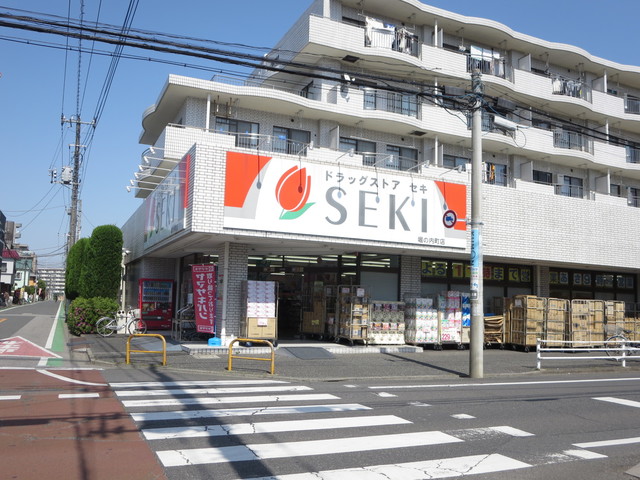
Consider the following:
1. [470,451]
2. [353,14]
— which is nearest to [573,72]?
[353,14]

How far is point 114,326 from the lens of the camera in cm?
2186

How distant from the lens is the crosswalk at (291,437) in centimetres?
589

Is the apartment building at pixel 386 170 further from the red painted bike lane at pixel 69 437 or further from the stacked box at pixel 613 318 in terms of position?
the red painted bike lane at pixel 69 437

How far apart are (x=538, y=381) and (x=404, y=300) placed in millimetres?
6630

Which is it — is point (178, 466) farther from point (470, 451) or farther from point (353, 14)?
point (353, 14)

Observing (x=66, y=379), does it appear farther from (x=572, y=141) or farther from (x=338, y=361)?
(x=572, y=141)

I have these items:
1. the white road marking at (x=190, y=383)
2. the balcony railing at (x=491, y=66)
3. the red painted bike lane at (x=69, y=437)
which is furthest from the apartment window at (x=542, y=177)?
the red painted bike lane at (x=69, y=437)

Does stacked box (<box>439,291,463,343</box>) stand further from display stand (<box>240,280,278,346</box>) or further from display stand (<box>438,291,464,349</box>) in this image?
display stand (<box>240,280,278,346</box>)

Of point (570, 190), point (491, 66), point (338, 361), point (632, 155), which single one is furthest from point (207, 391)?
point (632, 155)

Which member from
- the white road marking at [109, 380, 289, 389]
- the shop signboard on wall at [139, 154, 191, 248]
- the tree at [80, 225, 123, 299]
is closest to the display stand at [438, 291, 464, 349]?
the white road marking at [109, 380, 289, 389]

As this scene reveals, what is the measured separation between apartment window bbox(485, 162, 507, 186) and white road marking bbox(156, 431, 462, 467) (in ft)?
77.2

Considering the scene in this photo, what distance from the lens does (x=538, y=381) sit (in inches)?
540

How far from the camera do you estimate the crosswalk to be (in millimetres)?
5895

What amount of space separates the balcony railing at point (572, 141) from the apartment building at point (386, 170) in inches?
3.9
